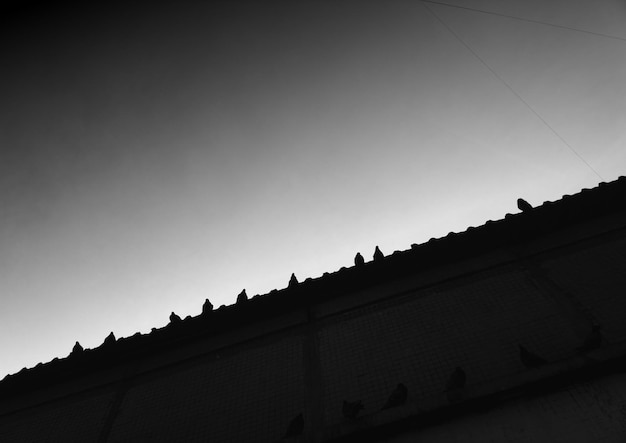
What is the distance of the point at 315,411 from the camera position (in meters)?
5.95

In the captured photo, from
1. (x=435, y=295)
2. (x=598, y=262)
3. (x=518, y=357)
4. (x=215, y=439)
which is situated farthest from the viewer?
(x=435, y=295)

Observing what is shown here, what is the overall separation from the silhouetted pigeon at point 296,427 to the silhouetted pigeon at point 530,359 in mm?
2968

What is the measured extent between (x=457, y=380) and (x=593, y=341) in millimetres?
1768

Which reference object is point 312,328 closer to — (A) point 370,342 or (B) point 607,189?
(A) point 370,342

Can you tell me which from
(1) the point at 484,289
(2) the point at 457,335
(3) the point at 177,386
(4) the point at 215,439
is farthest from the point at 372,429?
(3) the point at 177,386

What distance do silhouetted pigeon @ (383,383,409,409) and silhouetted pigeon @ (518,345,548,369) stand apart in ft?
5.04

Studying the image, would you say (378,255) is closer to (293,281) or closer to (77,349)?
(293,281)

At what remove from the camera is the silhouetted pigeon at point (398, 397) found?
17.5 ft

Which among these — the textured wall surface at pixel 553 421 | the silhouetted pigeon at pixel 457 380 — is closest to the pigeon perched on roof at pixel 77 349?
the textured wall surface at pixel 553 421

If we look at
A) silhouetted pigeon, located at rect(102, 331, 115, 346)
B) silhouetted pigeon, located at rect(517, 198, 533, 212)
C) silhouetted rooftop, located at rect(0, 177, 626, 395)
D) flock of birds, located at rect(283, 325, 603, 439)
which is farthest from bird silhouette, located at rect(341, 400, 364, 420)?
silhouetted pigeon, located at rect(102, 331, 115, 346)

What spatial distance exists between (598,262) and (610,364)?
209cm

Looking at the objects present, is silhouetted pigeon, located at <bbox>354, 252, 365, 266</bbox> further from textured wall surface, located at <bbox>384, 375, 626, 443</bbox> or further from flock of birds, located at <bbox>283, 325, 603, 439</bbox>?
textured wall surface, located at <bbox>384, 375, 626, 443</bbox>

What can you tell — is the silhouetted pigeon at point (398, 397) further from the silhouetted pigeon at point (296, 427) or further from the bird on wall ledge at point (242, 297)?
the bird on wall ledge at point (242, 297)

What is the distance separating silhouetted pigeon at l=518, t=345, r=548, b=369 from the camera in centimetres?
522
